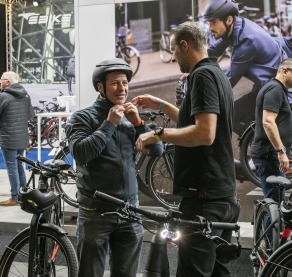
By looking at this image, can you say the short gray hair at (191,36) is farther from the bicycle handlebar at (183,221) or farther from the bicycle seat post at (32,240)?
the bicycle seat post at (32,240)

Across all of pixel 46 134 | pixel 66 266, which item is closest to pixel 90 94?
pixel 66 266

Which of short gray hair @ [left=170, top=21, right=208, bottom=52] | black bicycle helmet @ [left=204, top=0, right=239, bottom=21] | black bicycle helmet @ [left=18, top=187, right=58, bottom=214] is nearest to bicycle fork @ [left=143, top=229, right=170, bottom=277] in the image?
short gray hair @ [left=170, top=21, right=208, bottom=52]

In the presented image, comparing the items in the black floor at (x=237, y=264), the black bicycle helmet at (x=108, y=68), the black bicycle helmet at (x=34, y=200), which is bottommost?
the black floor at (x=237, y=264)

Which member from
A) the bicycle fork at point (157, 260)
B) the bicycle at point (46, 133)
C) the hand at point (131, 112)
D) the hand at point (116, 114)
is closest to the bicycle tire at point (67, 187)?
the hand at point (131, 112)

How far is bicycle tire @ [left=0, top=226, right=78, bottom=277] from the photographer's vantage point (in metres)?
4.00

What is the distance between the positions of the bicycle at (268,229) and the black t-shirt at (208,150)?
1.49 m

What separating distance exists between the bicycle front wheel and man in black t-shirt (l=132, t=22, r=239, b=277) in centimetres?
379

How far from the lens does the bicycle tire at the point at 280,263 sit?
364 centimetres

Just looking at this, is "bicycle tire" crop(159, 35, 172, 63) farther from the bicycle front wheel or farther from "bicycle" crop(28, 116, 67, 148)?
"bicycle" crop(28, 116, 67, 148)

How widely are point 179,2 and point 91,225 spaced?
13.0ft

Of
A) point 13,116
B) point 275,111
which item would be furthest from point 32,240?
point 13,116

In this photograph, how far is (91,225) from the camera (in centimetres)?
326

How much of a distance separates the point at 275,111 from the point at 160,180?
2095 millimetres

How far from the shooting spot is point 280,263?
3.65 metres
